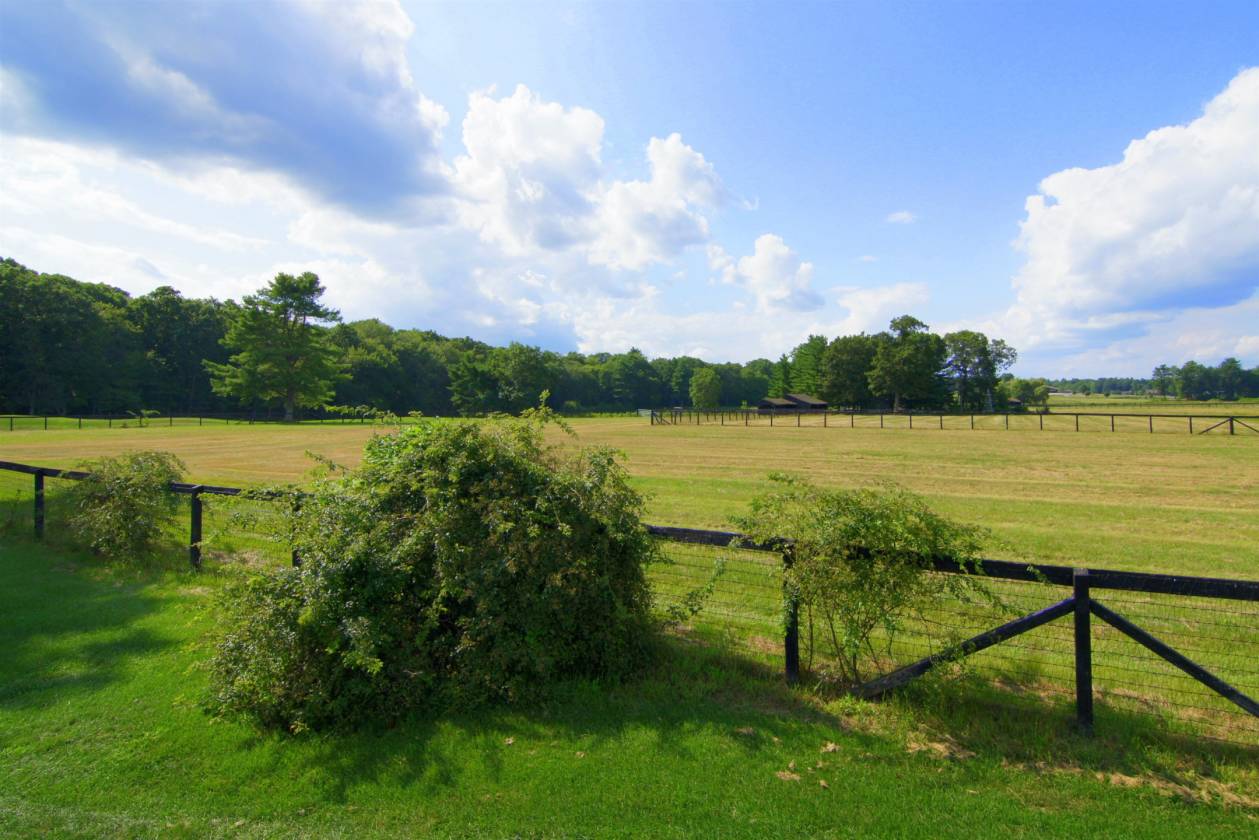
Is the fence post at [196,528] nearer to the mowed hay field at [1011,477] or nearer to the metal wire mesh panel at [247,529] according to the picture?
the metal wire mesh panel at [247,529]

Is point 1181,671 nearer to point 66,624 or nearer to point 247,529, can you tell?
point 247,529

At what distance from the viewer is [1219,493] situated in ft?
47.5

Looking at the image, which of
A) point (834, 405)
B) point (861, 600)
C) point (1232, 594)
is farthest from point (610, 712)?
point (834, 405)

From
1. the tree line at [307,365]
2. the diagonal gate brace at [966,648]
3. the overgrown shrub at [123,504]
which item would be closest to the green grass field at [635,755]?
the diagonal gate brace at [966,648]

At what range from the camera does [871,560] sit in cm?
399

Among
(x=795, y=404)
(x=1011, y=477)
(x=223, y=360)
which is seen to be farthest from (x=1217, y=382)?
(x=223, y=360)

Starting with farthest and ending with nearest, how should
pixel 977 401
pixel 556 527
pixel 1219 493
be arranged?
pixel 977 401 → pixel 1219 493 → pixel 556 527

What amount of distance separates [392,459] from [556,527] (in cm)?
152

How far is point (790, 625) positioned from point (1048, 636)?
2.97m

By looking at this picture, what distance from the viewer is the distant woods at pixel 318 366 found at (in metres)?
63.1

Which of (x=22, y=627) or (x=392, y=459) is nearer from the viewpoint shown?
(x=392, y=459)

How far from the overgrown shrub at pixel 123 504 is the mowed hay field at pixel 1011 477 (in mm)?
1111

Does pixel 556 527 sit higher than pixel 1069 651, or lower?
higher

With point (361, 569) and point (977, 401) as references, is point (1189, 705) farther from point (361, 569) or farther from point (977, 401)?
point (977, 401)
